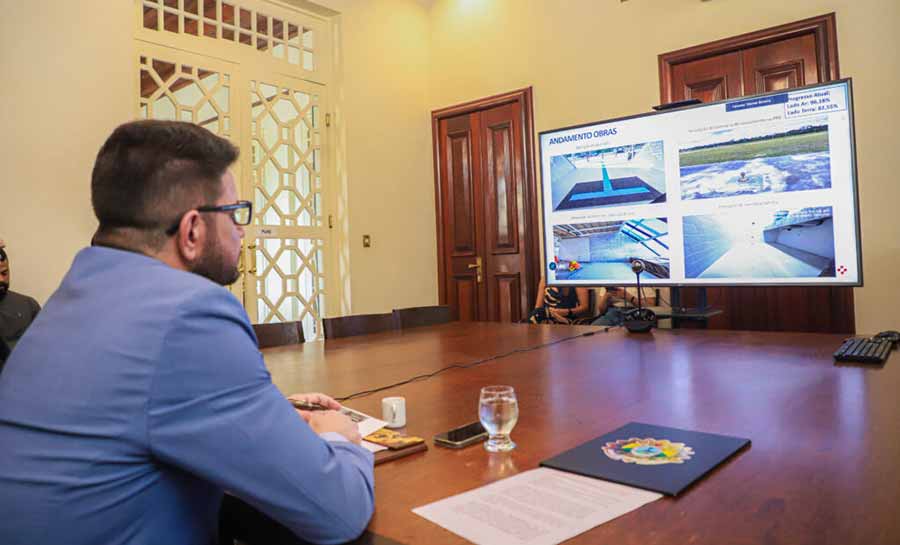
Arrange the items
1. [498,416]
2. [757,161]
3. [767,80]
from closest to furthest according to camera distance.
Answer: [498,416] < [757,161] < [767,80]

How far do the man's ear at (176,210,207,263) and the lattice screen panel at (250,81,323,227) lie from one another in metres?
3.50

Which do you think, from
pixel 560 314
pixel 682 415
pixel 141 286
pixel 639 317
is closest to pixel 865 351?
pixel 682 415

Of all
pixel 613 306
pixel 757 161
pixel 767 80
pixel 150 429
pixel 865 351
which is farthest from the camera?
pixel 613 306

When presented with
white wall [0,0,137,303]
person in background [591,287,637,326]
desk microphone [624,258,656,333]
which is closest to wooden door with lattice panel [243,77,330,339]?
white wall [0,0,137,303]

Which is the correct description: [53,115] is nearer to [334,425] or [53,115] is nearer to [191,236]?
[191,236]

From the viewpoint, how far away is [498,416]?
0.98 metres

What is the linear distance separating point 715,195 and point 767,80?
1.59m

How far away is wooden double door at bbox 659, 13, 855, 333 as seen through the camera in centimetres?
360

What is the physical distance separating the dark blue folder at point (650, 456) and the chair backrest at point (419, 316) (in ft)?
6.27

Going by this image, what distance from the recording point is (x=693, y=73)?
4.09 m

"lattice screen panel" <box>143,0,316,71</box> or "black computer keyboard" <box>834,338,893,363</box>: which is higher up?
"lattice screen panel" <box>143,0,316,71</box>

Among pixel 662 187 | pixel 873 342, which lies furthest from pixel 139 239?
pixel 662 187

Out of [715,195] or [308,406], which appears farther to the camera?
[715,195]

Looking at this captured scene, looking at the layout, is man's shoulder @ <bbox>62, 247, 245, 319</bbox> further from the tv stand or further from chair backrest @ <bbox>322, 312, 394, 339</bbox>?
the tv stand
